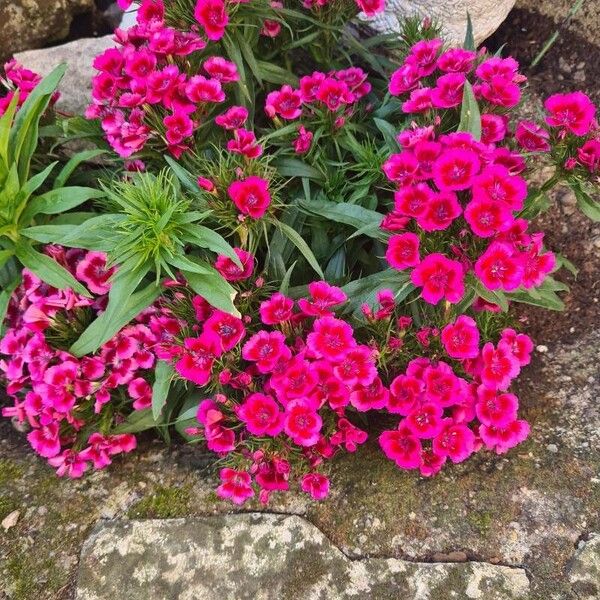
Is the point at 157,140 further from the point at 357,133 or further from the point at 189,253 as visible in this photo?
the point at 357,133

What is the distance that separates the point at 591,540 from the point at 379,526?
63 centimetres

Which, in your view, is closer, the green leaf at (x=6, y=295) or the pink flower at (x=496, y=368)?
the pink flower at (x=496, y=368)

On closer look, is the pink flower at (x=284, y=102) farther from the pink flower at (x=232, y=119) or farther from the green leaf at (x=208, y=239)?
the green leaf at (x=208, y=239)

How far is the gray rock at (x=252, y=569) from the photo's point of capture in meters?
1.99

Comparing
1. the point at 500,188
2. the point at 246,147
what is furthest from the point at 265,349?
the point at 500,188

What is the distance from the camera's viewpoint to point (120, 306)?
2047 mm

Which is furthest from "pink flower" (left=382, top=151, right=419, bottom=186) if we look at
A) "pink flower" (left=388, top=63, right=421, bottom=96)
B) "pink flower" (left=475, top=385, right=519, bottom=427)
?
"pink flower" (left=475, top=385, right=519, bottom=427)

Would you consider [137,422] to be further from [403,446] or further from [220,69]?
[220,69]

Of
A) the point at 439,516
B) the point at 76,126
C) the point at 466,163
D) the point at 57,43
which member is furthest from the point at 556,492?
the point at 57,43

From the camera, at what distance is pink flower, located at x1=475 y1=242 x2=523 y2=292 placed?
6.12ft

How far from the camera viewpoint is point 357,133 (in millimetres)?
2756

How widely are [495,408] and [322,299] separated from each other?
660 mm

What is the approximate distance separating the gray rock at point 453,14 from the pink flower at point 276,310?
1664mm

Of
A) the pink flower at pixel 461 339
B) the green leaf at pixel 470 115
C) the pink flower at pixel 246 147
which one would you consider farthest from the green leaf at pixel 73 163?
the pink flower at pixel 461 339
